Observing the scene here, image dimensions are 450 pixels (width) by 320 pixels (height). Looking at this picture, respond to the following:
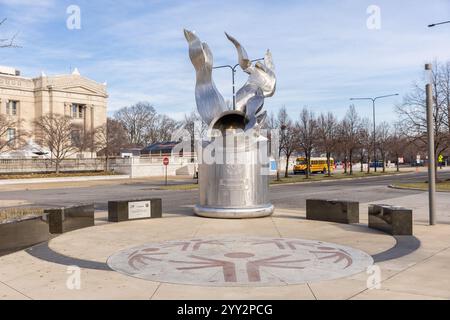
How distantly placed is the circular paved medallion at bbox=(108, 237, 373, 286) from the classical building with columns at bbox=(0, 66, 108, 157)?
62681 millimetres

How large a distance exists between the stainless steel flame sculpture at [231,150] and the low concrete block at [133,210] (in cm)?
144

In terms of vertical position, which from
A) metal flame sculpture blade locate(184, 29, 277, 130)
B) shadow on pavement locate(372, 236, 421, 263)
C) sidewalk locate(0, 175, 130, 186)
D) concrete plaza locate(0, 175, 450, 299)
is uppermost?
metal flame sculpture blade locate(184, 29, 277, 130)

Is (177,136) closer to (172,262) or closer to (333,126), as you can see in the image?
(333,126)

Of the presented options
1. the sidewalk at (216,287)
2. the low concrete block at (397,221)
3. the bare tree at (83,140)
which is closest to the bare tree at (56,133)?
the bare tree at (83,140)

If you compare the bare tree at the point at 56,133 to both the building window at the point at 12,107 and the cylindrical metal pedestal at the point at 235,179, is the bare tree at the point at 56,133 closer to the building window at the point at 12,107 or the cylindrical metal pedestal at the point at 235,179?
the building window at the point at 12,107

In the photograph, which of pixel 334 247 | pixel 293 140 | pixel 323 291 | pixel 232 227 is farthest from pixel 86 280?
pixel 293 140

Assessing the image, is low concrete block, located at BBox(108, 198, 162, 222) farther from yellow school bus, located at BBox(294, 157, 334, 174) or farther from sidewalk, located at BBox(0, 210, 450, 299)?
yellow school bus, located at BBox(294, 157, 334, 174)

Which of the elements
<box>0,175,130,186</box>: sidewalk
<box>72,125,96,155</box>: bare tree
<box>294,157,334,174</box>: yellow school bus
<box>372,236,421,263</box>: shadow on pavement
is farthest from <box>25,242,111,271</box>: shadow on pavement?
<box>294,157,334,174</box>: yellow school bus

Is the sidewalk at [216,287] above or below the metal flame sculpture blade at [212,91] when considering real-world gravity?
below

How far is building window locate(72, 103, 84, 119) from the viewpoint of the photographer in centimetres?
8025

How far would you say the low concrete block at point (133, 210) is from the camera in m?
13.6

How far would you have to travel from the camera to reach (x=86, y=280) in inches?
263

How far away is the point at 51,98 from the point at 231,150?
6908 cm

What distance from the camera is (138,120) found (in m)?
103
